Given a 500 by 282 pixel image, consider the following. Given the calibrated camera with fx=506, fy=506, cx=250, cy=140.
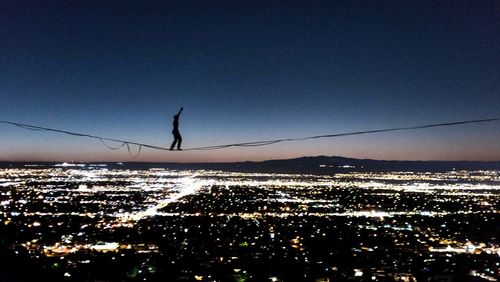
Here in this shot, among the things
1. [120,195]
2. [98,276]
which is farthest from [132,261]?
[120,195]

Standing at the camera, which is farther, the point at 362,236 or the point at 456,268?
the point at 362,236

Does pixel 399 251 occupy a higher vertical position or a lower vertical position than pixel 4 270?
lower

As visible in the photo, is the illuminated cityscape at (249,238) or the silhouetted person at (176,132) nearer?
the silhouetted person at (176,132)

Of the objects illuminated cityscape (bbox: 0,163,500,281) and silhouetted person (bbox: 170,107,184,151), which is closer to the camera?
silhouetted person (bbox: 170,107,184,151)

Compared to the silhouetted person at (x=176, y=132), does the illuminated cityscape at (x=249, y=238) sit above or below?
below

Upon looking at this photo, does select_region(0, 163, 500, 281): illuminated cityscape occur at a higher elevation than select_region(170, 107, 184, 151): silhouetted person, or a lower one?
lower

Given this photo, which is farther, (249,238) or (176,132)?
(249,238)

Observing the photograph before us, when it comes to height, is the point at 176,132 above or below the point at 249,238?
above

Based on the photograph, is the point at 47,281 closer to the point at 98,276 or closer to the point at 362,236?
the point at 98,276
